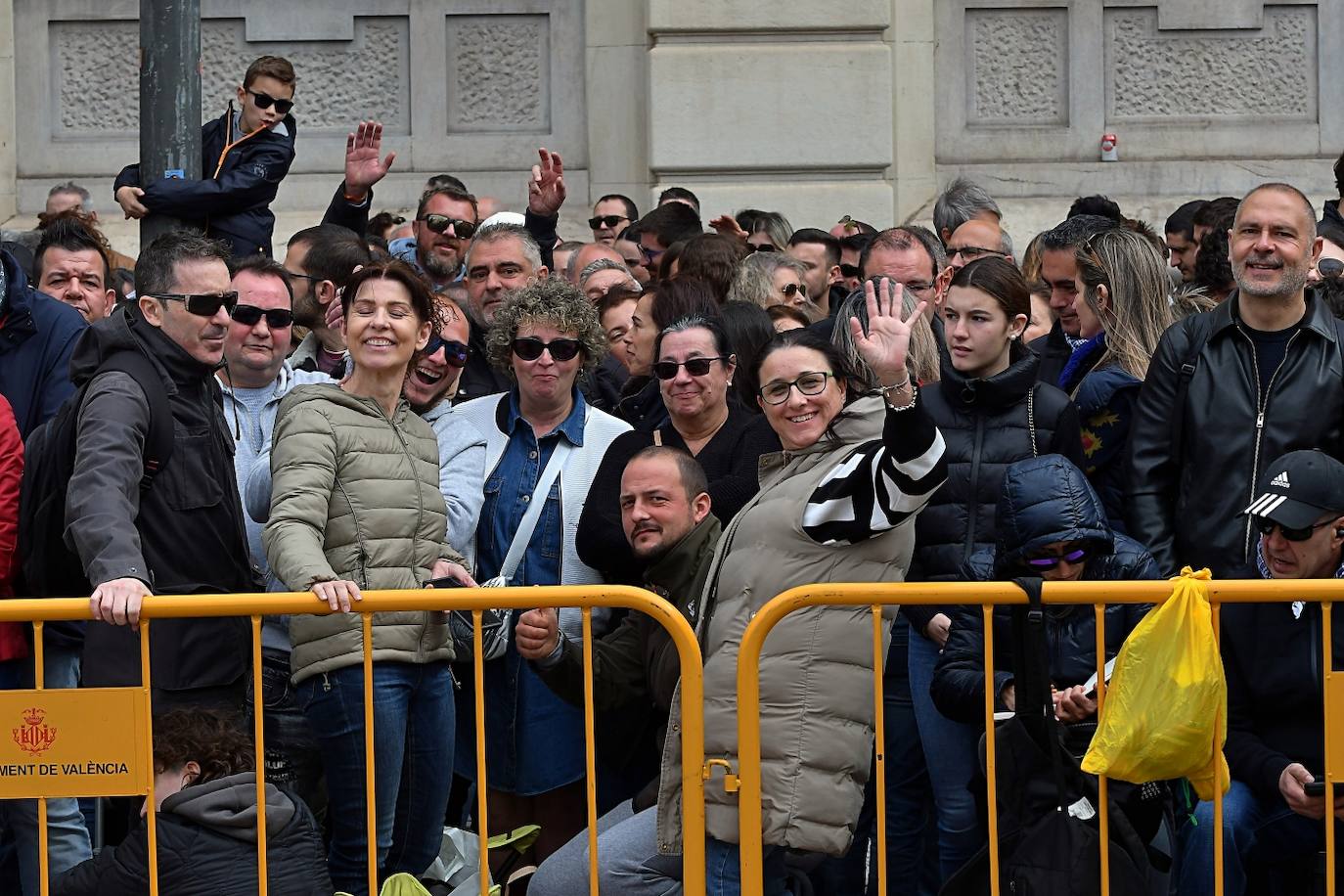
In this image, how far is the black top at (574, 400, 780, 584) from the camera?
5664 mm

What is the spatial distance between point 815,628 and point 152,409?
1.80m

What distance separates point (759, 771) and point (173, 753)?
1.40 metres

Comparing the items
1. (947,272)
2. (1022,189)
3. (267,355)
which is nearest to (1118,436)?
(947,272)

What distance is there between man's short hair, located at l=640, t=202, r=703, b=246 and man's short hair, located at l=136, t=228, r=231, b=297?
3.84m

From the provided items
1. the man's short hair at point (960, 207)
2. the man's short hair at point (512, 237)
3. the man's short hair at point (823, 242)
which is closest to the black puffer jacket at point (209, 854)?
the man's short hair at point (512, 237)

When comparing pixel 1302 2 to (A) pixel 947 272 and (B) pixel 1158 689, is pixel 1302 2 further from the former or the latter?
(B) pixel 1158 689

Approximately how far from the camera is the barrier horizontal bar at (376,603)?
4.75m

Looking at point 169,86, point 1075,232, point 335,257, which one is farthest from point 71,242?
point 1075,232

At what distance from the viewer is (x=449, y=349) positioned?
21.2ft

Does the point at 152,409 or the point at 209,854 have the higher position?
the point at 152,409

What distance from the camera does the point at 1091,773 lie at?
4711mm

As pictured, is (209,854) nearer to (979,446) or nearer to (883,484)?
(883,484)

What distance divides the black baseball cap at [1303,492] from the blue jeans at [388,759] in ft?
7.02

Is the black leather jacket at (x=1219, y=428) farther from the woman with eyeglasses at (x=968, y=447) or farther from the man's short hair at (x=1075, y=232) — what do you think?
the man's short hair at (x=1075, y=232)
